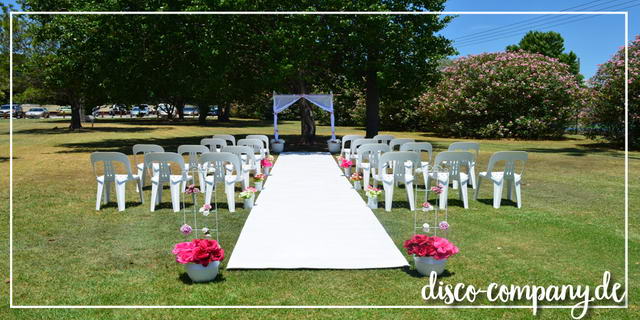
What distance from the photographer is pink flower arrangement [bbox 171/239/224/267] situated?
4629mm

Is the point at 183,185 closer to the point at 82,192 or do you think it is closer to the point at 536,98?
the point at 82,192

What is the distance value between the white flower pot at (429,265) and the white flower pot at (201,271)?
6.17ft

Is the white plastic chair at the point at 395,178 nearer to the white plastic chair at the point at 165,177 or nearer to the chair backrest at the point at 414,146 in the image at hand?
the chair backrest at the point at 414,146

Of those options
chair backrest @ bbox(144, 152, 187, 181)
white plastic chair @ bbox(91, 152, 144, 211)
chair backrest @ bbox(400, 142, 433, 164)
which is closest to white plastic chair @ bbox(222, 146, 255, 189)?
chair backrest @ bbox(144, 152, 187, 181)

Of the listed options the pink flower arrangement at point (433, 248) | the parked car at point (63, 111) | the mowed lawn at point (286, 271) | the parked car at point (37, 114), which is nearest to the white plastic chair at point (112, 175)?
the mowed lawn at point (286, 271)

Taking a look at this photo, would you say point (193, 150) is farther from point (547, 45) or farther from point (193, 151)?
point (547, 45)

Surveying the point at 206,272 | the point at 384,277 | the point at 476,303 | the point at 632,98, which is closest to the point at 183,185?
the point at 206,272

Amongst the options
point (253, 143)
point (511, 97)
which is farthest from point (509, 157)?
point (511, 97)

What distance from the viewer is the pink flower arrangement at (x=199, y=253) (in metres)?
4.63

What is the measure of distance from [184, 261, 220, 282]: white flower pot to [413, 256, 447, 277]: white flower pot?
188 centimetres

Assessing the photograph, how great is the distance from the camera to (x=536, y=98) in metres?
28.2

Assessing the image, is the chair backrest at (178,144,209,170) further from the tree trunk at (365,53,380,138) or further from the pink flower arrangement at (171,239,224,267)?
the tree trunk at (365,53,380,138)

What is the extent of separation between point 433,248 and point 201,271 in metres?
2.11

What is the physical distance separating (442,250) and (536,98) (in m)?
26.1
